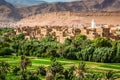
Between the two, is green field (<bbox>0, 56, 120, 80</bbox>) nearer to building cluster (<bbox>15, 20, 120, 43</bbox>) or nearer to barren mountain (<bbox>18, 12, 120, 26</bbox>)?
building cluster (<bbox>15, 20, 120, 43</bbox>)

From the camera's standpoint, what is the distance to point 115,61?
2751 inches

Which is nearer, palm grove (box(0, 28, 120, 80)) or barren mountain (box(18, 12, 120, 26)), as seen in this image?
palm grove (box(0, 28, 120, 80))

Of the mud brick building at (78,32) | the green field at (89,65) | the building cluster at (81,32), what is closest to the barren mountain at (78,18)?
the mud brick building at (78,32)

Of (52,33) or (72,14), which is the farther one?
(72,14)

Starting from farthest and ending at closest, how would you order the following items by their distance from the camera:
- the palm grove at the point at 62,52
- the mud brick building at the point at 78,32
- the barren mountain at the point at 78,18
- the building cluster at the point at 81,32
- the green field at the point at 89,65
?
the barren mountain at the point at 78,18, the mud brick building at the point at 78,32, the building cluster at the point at 81,32, the green field at the point at 89,65, the palm grove at the point at 62,52

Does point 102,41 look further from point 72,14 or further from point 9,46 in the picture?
point 72,14

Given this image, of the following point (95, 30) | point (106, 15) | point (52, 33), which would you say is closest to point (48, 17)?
point (106, 15)

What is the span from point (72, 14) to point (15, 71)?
136817 millimetres

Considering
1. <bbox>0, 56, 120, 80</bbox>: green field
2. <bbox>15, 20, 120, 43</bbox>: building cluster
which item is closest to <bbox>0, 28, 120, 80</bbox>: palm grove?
<bbox>0, 56, 120, 80</bbox>: green field

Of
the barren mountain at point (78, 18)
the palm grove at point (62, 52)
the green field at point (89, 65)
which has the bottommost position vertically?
the green field at point (89, 65)

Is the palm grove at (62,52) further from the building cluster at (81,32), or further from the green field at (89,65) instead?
the building cluster at (81,32)

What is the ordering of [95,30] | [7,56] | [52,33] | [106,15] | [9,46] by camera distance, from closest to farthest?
[7,56], [9,46], [95,30], [52,33], [106,15]

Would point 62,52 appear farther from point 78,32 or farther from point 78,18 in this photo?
point 78,18

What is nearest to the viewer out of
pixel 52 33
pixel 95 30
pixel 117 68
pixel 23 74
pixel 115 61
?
pixel 23 74
